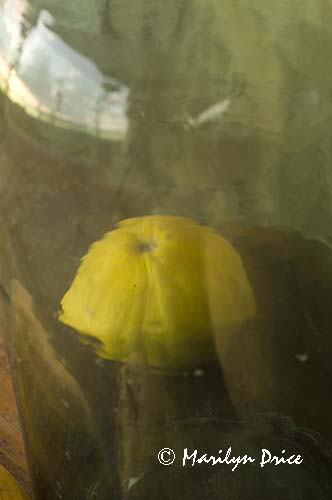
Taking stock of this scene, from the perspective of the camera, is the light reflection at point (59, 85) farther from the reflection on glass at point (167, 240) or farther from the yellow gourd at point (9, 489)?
the yellow gourd at point (9, 489)

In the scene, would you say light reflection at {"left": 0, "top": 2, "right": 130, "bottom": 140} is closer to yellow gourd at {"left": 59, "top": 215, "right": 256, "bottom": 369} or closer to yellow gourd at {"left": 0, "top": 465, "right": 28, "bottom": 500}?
yellow gourd at {"left": 59, "top": 215, "right": 256, "bottom": 369}

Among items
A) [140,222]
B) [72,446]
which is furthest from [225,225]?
[72,446]

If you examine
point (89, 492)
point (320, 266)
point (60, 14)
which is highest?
point (60, 14)

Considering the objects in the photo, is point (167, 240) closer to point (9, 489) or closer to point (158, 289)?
point (158, 289)

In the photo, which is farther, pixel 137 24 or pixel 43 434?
pixel 43 434

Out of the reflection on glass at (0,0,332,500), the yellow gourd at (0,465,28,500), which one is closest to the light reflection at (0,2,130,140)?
the reflection on glass at (0,0,332,500)

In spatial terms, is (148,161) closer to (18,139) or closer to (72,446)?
(18,139)
